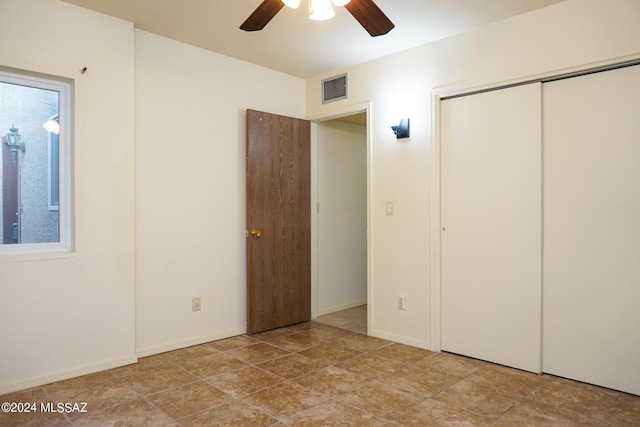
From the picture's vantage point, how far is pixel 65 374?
2742 millimetres

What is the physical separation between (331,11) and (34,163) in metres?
2.15

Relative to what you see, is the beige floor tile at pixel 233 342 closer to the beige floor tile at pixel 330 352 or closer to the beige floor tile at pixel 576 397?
the beige floor tile at pixel 330 352

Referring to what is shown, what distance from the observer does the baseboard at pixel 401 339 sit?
3.39 metres

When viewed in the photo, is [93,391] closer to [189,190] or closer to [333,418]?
[333,418]

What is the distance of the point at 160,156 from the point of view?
330 cm

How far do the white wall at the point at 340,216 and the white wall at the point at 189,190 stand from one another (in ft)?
3.15

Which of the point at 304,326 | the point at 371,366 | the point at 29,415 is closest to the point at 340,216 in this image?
the point at 304,326

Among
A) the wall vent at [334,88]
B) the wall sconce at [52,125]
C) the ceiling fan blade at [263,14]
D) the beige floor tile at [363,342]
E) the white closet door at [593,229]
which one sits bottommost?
the beige floor tile at [363,342]

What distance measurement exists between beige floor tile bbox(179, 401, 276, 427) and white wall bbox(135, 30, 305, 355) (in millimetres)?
1138

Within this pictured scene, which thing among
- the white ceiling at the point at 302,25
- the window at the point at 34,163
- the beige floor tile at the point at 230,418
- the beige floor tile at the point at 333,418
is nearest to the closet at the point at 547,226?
the white ceiling at the point at 302,25

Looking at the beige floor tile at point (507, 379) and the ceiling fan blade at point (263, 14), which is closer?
the ceiling fan blade at point (263, 14)

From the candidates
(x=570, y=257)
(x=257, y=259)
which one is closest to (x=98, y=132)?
(x=257, y=259)

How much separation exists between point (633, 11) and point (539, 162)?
3.23 feet

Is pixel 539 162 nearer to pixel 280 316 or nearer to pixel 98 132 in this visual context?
pixel 280 316
